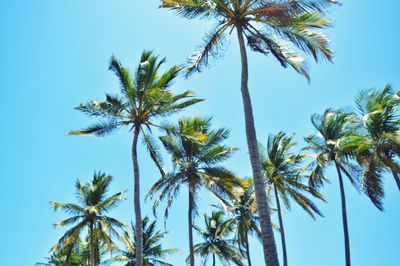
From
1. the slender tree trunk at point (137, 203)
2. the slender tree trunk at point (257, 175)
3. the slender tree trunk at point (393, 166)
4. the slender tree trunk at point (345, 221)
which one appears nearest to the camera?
the slender tree trunk at point (257, 175)

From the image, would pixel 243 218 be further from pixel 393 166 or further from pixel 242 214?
pixel 393 166

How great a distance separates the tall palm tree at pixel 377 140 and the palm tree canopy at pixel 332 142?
205cm

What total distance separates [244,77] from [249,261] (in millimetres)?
20494

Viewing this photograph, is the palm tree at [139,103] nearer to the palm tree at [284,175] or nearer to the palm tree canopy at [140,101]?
the palm tree canopy at [140,101]

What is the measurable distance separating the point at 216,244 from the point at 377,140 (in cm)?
1925

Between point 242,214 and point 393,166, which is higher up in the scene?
point 242,214

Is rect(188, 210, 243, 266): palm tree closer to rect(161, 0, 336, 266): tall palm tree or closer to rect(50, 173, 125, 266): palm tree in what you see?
rect(50, 173, 125, 266): palm tree

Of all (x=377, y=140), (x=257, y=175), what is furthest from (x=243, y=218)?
(x=257, y=175)

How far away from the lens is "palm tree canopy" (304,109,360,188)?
22934 millimetres

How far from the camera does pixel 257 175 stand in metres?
12.0

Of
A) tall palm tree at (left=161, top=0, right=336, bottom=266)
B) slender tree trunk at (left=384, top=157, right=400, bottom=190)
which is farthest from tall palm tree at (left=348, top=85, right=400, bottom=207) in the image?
tall palm tree at (left=161, top=0, right=336, bottom=266)

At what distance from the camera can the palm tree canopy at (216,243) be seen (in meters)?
34.3

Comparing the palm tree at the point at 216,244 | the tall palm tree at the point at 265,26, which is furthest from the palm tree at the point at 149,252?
the tall palm tree at the point at 265,26

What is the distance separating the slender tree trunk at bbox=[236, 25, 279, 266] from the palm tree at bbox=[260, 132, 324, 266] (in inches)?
511
